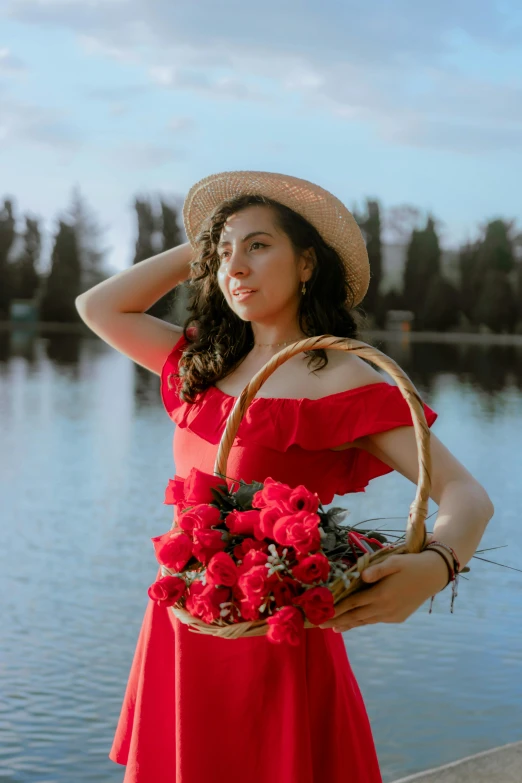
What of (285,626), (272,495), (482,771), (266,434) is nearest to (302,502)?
(272,495)

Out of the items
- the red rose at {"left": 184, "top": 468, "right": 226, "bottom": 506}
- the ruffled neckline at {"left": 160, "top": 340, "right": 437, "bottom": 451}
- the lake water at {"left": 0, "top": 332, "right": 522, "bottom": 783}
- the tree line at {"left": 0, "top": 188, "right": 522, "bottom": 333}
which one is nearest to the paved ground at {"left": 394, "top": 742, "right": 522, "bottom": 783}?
the ruffled neckline at {"left": 160, "top": 340, "right": 437, "bottom": 451}

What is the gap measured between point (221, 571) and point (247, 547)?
0.05 meters

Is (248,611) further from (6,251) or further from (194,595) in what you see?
(6,251)

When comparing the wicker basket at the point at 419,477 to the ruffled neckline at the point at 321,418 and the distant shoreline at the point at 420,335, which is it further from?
the distant shoreline at the point at 420,335

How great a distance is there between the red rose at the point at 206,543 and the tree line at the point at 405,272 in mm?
32310

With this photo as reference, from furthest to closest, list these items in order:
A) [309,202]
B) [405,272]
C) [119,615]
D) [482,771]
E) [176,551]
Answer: [405,272] < [119,615] < [482,771] < [309,202] < [176,551]

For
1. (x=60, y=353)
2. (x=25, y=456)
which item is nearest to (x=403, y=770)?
(x=25, y=456)

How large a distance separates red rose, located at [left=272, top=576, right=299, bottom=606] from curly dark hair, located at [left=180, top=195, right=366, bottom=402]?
0.46 meters

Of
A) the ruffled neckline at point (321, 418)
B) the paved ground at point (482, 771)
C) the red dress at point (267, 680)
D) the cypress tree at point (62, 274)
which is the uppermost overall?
the ruffled neckline at point (321, 418)

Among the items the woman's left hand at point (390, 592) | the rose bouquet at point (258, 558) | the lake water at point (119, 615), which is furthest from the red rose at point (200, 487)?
the lake water at point (119, 615)

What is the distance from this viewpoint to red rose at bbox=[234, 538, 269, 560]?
3.62 feet

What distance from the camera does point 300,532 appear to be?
104cm

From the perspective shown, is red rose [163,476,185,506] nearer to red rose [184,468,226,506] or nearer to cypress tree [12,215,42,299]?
red rose [184,468,226,506]

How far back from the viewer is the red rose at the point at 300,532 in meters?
1.04
